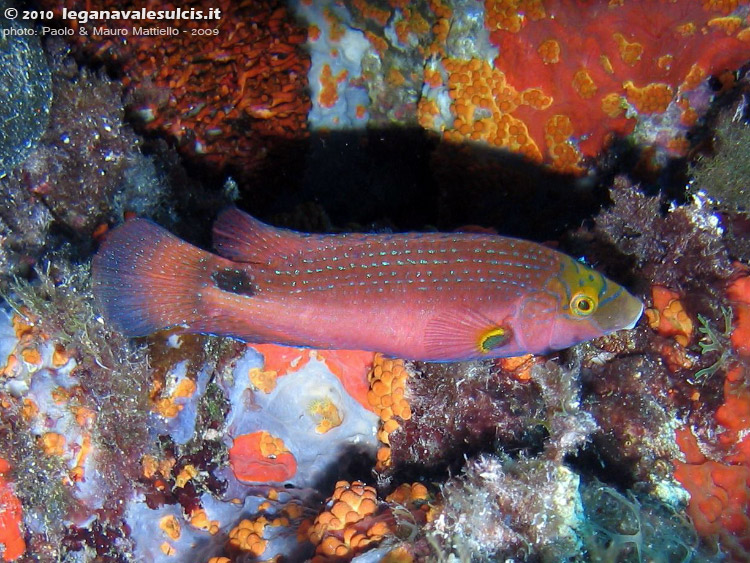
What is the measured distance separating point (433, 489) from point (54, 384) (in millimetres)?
2911

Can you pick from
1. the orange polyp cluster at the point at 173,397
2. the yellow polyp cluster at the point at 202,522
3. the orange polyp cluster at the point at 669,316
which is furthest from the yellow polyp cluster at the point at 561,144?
the yellow polyp cluster at the point at 202,522

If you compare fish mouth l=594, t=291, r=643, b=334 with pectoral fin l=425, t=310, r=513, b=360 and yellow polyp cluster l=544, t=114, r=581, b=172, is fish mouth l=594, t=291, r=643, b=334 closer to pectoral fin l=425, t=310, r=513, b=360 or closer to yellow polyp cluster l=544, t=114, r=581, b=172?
pectoral fin l=425, t=310, r=513, b=360

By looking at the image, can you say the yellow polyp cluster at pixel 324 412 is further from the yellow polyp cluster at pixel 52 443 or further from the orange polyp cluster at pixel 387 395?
the yellow polyp cluster at pixel 52 443

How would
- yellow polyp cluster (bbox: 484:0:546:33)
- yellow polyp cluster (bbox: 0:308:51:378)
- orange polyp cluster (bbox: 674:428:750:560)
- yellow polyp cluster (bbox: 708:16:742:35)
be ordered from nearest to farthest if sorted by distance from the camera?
yellow polyp cluster (bbox: 0:308:51:378), orange polyp cluster (bbox: 674:428:750:560), yellow polyp cluster (bbox: 708:16:742:35), yellow polyp cluster (bbox: 484:0:546:33)

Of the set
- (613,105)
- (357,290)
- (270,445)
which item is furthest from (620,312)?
(613,105)

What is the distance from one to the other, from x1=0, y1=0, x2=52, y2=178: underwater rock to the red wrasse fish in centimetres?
174

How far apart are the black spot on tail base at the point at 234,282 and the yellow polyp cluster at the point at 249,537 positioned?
1.98m

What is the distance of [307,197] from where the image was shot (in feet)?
24.8

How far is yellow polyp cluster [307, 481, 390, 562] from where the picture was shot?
3270 mm

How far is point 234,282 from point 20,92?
2.61 metres

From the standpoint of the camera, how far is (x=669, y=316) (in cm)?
404

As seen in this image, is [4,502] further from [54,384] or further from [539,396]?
[539,396]

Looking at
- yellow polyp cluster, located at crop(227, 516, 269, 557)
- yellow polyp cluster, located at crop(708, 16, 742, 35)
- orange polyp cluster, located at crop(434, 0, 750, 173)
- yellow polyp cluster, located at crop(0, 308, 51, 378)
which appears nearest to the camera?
yellow polyp cluster, located at crop(0, 308, 51, 378)

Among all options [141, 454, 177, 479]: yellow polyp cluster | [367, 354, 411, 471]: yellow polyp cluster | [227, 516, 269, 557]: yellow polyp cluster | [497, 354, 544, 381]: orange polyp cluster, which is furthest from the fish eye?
[141, 454, 177, 479]: yellow polyp cluster
